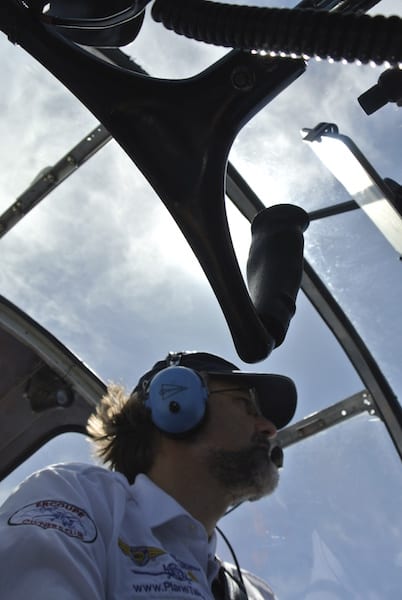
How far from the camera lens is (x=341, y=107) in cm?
259

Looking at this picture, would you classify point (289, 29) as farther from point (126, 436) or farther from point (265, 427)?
point (126, 436)

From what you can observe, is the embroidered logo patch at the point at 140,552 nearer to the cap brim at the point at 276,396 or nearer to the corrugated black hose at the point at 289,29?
the cap brim at the point at 276,396

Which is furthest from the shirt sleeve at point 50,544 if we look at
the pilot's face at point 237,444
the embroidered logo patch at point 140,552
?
the pilot's face at point 237,444

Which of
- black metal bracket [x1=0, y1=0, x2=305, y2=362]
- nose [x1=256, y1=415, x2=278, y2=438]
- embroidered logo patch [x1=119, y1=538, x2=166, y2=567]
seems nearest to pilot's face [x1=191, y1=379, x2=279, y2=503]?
nose [x1=256, y1=415, x2=278, y2=438]

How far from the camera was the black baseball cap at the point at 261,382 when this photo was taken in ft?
8.72

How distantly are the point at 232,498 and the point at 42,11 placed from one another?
1.87 m

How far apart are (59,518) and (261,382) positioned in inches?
51.2

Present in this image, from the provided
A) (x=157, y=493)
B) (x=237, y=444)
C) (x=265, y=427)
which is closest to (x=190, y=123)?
(x=157, y=493)

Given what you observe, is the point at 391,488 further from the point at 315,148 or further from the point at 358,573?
the point at 315,148

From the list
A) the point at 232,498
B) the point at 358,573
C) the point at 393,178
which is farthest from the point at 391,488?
the point at 393,178

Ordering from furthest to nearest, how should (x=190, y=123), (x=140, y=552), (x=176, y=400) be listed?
1. (x=176, y=400)
2. (x=140, y=552)
3. (x=190, y=123)

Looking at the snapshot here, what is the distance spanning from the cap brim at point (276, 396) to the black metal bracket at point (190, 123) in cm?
132

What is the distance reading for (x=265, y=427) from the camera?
2.56 m

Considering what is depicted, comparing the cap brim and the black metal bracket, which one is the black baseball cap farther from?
the black metal bracket
